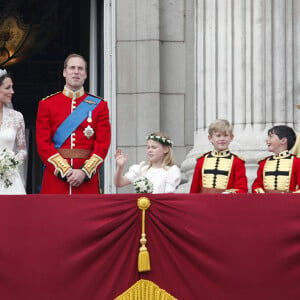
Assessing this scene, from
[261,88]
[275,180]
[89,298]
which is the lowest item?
[89,298]

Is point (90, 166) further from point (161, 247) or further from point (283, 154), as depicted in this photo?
point (283, 154)

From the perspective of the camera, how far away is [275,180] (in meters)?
11.1

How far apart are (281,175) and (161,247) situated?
162cm

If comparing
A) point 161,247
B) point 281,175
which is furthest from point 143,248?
point 281,175

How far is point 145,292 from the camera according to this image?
9938mm

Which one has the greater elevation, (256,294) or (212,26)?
(212,26)

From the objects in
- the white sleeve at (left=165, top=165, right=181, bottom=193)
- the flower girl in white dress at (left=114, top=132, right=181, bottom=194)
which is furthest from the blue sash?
the white sleeve at (left=165, top=165, right=181, bottom=193)

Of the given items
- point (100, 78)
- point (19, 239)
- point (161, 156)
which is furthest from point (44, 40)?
point (19, 239)

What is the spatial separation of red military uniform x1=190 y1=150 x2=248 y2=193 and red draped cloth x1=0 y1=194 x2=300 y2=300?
3.78 feet

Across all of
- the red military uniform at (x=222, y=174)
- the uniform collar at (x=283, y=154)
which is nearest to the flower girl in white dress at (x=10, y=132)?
the red military uniform at (x=222, y=174)

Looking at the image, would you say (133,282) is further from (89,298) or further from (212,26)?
(212,26)

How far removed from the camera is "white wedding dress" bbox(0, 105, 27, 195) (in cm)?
1098

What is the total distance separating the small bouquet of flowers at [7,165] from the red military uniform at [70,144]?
438 mm

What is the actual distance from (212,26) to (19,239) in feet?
15.3
